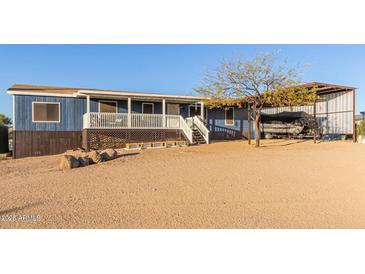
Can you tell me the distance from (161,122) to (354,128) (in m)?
13.1

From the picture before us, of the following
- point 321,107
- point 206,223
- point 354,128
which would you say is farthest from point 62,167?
point 321,107

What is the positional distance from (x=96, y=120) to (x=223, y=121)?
31.7 ft

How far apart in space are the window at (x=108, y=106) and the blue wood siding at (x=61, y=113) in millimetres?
1027

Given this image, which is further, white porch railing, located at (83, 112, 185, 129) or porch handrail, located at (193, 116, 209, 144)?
porch handrail, located at (193, 116, 209, 144)

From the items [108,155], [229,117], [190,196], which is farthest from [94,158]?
[229,117]

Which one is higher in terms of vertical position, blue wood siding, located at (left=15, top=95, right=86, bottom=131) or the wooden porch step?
blue wood siding, located at (left=15, top=95, right=86, bottom=131)

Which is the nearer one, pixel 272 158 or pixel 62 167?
pixel 62 167

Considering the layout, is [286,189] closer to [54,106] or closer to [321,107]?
[54,106]

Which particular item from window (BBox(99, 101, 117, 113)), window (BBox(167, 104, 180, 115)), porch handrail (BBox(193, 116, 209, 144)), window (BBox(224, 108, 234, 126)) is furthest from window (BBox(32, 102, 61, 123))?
window (BBox(224, 108, 234, 126))

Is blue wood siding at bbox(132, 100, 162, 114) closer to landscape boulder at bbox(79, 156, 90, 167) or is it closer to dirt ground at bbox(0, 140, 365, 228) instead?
landscape boulder at bbox(79, 156, 90, 167)

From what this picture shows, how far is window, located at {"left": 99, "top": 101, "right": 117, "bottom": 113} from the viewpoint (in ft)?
50.3

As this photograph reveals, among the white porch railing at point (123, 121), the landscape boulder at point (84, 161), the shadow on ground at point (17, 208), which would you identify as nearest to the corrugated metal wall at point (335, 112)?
the white porch railing at point (123, 121)

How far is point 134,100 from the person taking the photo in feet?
53.0

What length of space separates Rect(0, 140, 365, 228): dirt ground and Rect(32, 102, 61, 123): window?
7.54 m
